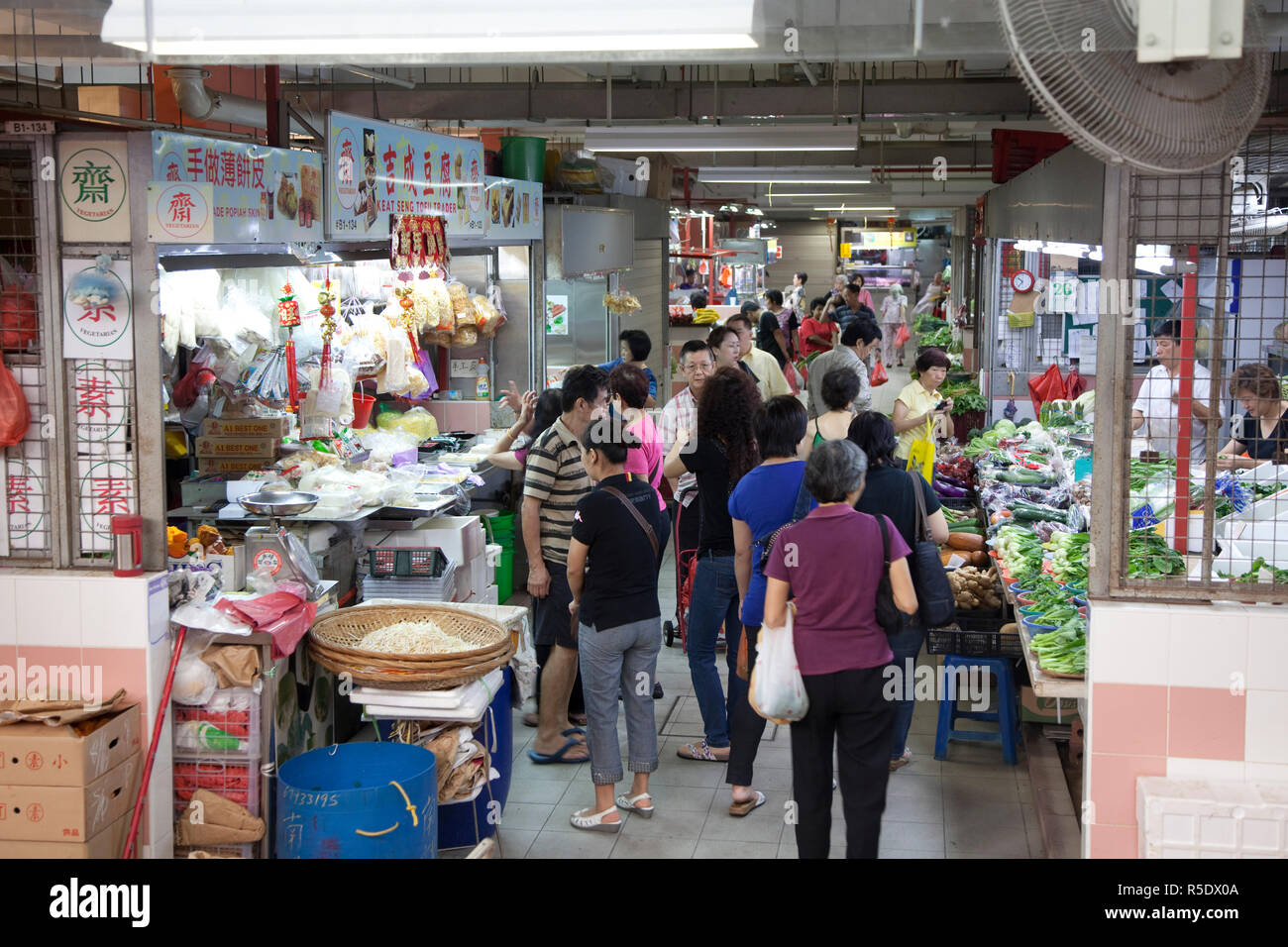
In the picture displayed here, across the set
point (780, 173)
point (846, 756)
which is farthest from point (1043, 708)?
point (780, 173)

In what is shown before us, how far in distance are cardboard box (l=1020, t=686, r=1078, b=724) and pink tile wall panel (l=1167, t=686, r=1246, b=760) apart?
2.15 meters

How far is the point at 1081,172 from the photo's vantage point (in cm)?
646

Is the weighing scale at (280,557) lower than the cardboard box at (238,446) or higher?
lower

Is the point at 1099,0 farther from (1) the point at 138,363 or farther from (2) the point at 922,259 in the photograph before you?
(2) the point at 922,259

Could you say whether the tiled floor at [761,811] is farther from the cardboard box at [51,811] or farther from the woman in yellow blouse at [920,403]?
the woman in yellow blouse at [920,403]

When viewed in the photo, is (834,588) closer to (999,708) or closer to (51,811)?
(999,708)

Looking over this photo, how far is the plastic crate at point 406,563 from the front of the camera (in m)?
6.48

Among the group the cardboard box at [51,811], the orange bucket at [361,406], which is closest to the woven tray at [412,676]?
the cardboard box at [51,811]

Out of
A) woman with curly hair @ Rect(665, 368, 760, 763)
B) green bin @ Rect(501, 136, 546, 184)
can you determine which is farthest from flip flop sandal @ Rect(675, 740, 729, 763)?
green bin @ Rect(501, 136, 546, 184)

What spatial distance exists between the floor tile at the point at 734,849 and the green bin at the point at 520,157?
20.2ft

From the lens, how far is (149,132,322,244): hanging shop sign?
4746 millimetres

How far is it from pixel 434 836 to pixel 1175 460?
299cm

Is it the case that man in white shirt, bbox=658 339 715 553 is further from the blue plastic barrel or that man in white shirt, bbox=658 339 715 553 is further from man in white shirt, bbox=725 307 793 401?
the blue plastic barrel

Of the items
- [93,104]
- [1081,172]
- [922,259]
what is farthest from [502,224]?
[922,259]
